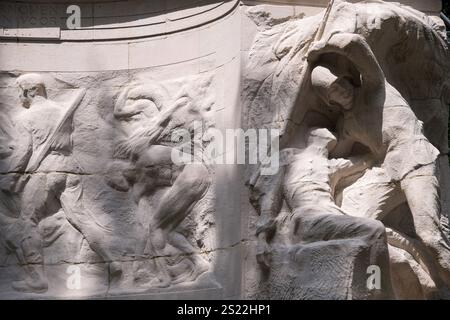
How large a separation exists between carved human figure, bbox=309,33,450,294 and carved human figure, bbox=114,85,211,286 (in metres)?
1.17

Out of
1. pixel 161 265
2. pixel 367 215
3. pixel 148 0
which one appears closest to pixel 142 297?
pixel 161 265

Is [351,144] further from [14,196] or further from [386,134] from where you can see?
[14,196]

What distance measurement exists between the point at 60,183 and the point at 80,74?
915 millimetres

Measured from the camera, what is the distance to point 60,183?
33.2 ft

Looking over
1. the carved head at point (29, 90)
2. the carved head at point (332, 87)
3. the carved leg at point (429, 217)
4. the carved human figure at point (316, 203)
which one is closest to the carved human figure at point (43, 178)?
the carved head at point (29, 90)

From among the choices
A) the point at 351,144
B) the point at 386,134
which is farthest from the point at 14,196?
the point at 386,134

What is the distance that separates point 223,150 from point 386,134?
1.21m

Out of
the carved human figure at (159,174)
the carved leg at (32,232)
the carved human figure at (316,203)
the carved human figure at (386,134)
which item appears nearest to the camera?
the carved human figure at (316,203)

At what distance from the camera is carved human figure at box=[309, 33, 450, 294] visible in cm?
905

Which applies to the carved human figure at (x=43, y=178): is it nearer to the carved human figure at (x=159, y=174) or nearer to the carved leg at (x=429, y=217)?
the carved human figure at (x=159, y=174)

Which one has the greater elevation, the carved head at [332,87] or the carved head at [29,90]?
the carved head at [332,87]

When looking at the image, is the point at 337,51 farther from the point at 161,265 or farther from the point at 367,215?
the point at 161,265

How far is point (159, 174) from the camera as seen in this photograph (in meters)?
9.95

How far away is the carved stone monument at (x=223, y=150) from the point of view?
9.11 m
